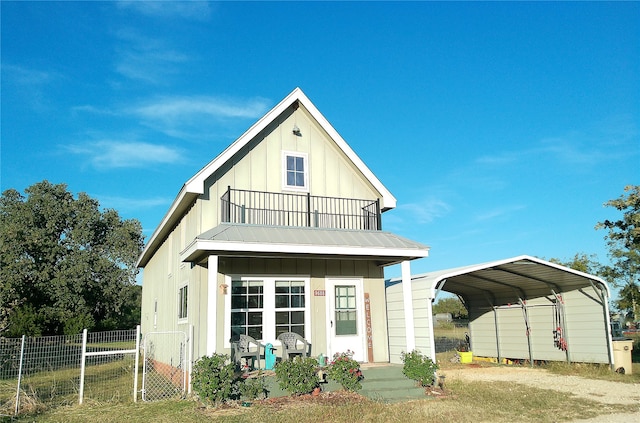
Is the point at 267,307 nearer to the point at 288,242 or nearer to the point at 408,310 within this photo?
the point at 288,242

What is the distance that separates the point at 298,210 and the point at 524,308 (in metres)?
9.69

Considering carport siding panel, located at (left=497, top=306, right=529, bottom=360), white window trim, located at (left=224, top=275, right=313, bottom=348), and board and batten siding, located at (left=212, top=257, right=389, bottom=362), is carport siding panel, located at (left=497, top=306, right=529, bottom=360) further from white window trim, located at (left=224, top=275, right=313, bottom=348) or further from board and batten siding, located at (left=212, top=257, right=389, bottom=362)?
white window trim, located at (left=224, top=275, right=313, bottom=348)

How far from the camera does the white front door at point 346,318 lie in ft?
43.2

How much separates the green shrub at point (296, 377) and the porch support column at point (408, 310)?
9.75 feet

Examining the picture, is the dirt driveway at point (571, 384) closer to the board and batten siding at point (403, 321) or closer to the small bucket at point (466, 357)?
the small bucket at point (466, 357)

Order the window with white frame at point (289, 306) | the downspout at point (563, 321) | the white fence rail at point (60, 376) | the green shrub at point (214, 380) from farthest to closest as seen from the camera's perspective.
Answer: the downspout at point (563, 321) → the window with white frame at point (289, 306) → the white fence rail at point (60, 376) → the green shrub at point (214, 380)

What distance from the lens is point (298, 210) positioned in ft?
45.2

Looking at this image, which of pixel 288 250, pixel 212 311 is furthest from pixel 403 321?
pixel 212 311

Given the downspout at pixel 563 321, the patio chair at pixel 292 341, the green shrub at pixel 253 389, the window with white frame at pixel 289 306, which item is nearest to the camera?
the green shrub at pixel 253 389

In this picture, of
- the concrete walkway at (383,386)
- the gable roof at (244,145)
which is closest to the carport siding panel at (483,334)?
the gable roof at (244,145)

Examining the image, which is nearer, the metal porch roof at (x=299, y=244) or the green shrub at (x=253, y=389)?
the green shrub at (x=253, y=389)

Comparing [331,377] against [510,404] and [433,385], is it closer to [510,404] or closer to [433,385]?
[433,385]

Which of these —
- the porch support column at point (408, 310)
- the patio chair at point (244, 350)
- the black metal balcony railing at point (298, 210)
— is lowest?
the patio chair at point (244, 350)

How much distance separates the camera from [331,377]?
10773 mm
